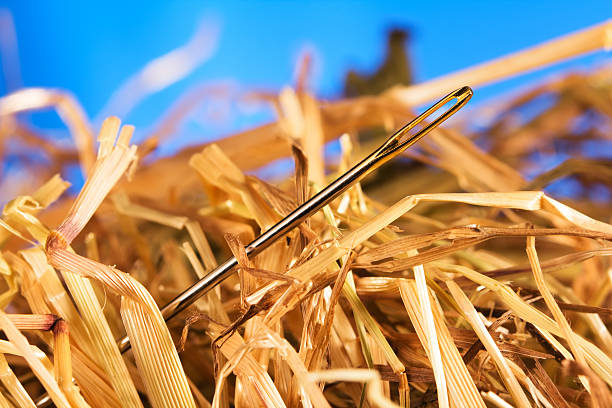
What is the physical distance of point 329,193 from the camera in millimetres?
173

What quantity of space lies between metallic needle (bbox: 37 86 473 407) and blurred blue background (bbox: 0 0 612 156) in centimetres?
84

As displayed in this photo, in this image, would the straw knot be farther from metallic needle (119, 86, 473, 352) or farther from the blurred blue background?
the blurred blue background

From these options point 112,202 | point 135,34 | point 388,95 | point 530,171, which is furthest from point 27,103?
point 135,34

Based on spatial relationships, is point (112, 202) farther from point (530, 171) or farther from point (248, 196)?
point (530, 171)

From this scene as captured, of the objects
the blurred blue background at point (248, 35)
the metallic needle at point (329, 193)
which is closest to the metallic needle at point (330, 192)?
the metallic needle at point (329, 193)

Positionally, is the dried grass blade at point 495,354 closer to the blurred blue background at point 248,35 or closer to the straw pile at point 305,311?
the straw pile at point 305,311

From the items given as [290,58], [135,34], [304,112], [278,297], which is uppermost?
[135,34]

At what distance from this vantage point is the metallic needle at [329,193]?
170 mm

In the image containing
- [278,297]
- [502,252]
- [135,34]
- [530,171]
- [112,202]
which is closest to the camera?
[278,297]

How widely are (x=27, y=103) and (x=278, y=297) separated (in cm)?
28

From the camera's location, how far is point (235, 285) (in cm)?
24

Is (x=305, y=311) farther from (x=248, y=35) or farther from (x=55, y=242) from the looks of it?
(x=248, y=35)

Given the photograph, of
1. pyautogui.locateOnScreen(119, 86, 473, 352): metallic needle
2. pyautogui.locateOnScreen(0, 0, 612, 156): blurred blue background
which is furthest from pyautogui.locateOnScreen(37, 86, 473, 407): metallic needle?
pyautogui.locateOnScreen(0, 0, 612, 156): blurred blue background

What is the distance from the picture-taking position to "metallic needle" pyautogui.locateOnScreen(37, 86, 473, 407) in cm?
17
